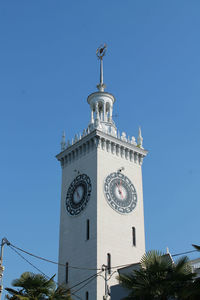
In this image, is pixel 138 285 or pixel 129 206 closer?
pixel 138 285

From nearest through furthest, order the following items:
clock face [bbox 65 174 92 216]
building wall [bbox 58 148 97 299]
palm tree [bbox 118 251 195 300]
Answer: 1. palm tree [bbox 118 251 195 300]
2. building wall [bbox 58 148 97 299]
3. clock face [bbox 65 174 92 216]

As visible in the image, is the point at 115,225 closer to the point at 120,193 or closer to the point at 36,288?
the point at 120,193

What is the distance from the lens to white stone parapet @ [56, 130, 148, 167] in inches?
2211

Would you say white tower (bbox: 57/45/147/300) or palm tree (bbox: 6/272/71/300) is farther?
white tower (bbox: 57/45/147/300)

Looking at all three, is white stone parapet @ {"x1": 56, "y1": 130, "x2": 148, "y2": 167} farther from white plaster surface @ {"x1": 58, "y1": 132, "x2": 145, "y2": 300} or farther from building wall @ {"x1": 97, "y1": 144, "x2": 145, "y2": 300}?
building wall @ {"x1": 97, "y1": 144, "x2": 145, "y2": 300}

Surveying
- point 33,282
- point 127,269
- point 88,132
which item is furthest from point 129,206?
point 33,282

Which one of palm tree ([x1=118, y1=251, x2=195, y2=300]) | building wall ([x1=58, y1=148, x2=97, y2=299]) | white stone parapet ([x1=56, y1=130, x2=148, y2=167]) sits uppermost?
white stone parapet ([x1=56, y1=130, x2=148, y2=167])

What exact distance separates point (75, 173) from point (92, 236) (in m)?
8.94

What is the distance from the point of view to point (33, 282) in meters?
34.3

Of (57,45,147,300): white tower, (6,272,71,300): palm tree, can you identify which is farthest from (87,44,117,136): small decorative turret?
(6,272,71,300): palm tree

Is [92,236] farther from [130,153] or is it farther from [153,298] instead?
[153,298]

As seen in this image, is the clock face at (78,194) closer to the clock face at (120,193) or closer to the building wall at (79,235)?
the building wall at (79,235)

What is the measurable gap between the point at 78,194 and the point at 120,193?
14.9 ft

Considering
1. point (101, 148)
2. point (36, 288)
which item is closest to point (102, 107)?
point (101, 148)
